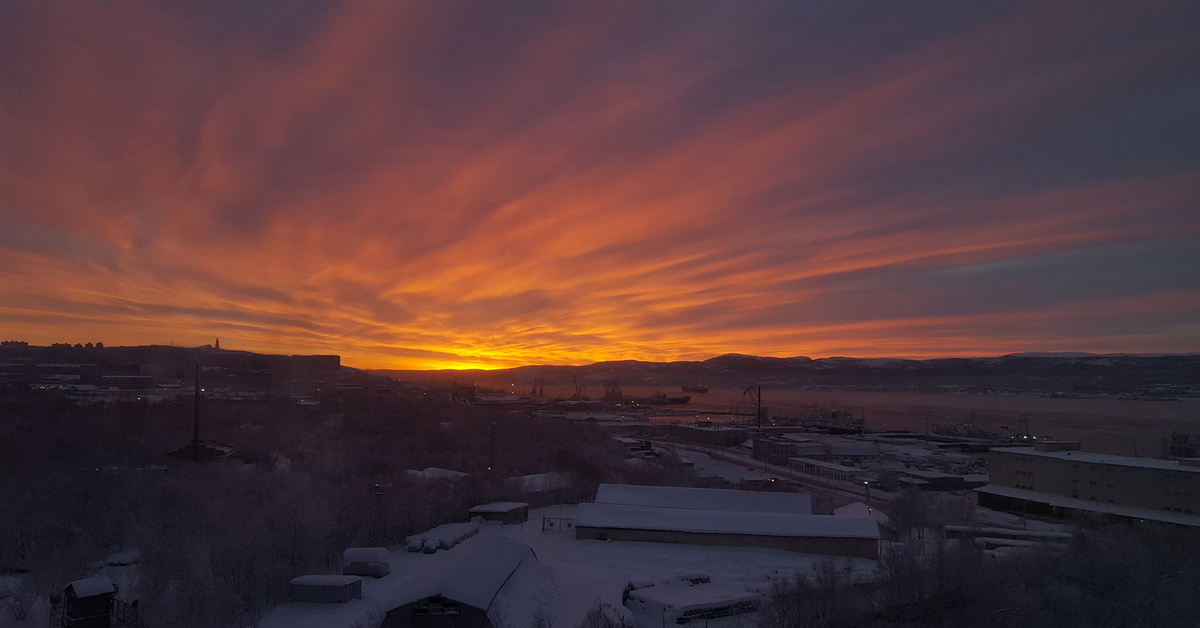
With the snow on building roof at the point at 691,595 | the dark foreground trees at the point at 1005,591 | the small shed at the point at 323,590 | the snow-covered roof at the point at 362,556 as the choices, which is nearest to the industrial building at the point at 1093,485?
the dark foreground trees at the point at 1005,591

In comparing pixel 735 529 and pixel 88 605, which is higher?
pixel 88 605

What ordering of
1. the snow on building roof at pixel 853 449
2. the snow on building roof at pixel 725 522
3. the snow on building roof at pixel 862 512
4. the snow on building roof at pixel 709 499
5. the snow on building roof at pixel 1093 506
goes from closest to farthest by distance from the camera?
the snow on building roof at pixel 725 522, the snow on building roof at pixel 1093 506, the snow on building roof at pixel 862 512, the snow on building roof at pixel 709 499, the snow on building roof at pixel 853 449

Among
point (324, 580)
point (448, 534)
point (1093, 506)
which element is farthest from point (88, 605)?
point (1093, 506)

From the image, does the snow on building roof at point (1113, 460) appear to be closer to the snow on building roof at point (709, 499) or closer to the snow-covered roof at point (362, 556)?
the snow on building roof at point (709, 499)

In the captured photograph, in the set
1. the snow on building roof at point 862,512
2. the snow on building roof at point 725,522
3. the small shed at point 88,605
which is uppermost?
the small shed at point 88,605

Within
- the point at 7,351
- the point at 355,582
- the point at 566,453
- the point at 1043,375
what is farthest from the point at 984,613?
the point at 1043,375

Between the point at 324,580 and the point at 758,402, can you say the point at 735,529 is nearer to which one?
the point at 324,580
